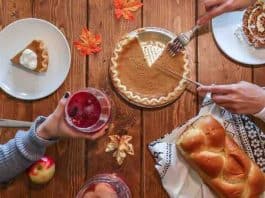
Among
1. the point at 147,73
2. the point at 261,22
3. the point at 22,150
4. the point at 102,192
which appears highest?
the point at 261,22

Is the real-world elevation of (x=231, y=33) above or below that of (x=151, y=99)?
above

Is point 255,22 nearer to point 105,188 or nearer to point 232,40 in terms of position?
point 232,40

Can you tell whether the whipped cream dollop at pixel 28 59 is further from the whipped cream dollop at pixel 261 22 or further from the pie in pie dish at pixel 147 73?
the whipped cream dollop at pixel 261 22

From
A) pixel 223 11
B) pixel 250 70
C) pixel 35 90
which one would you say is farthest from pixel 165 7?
pixel 35 90

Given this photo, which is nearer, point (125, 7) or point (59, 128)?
point (59, 128)

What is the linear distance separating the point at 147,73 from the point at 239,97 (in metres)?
0.21

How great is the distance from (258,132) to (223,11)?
271 millimetres

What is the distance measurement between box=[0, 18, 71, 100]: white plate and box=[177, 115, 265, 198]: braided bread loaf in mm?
308

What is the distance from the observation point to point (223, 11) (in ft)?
3.50

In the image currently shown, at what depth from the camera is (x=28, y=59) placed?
3.59ft

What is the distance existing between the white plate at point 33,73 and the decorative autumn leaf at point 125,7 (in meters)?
0.14

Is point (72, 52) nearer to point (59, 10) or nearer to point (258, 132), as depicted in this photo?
point (59, 10)

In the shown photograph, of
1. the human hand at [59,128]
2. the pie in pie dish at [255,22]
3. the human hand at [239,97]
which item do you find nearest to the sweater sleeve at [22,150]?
the human hand at [59,128]

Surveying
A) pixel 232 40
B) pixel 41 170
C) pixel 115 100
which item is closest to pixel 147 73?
pixel 115 100
